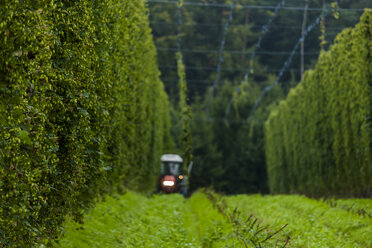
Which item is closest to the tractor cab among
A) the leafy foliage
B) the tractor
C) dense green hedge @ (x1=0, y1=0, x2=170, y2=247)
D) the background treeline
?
the tractor

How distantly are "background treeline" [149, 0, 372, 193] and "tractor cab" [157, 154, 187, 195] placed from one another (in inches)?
453

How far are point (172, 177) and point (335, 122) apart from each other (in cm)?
1165

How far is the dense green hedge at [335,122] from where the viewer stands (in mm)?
16125

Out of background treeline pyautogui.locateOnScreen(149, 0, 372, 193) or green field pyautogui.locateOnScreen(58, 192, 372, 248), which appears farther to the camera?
background treeline pyautogui.locateOnScreen(149, 0, 372, 193)

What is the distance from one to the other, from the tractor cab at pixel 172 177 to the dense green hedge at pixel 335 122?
621cm

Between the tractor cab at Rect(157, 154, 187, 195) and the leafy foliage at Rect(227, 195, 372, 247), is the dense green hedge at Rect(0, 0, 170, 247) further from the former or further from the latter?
the tractor cab at Rect(157, 154, 187, 195)

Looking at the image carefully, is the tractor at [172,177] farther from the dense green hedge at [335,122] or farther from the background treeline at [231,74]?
the background treeline at [231,74]

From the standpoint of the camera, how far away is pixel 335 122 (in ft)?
64.1

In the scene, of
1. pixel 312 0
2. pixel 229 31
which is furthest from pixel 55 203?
pixel 229 31

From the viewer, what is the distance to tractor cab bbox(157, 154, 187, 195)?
94.3 feet

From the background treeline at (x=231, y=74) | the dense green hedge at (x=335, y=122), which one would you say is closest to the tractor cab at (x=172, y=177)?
the dense green hedge at (x=335, y=122)

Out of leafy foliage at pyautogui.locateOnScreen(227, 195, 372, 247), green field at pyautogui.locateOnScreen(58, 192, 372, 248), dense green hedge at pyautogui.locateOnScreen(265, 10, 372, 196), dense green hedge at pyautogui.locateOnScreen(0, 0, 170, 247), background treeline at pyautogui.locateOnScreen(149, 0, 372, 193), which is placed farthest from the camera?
background treeline at pyautogui.locateOnScreen(149, 0, 372, 193)

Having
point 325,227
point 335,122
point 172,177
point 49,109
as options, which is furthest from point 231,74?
point 49,109

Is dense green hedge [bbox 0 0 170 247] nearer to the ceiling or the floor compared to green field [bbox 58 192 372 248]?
nearer to the ceiling
